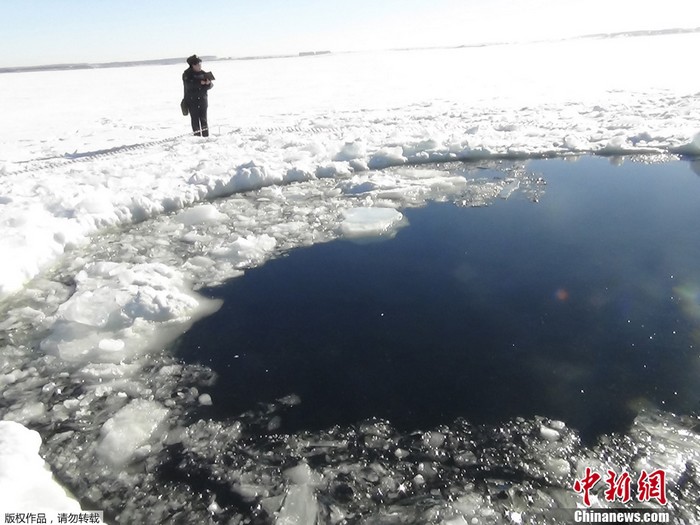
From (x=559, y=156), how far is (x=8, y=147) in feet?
39.7

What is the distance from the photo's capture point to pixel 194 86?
1022 cm

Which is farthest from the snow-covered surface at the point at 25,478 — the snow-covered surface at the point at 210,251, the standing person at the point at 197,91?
the standing person at the point at 197,91

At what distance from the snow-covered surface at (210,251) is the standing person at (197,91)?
1.84 ft

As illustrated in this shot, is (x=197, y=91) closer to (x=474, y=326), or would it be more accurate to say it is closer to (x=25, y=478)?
(x=474, y=326)

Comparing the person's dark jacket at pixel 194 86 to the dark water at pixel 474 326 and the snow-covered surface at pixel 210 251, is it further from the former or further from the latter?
the dark water at pixel 474 326

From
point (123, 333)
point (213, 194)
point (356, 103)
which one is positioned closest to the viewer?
point (123, 333)

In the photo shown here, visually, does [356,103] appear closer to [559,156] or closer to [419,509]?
[559,156]

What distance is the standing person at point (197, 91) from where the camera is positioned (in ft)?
32.8

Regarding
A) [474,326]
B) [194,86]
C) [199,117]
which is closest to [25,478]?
[474,326]

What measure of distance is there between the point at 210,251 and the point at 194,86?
6.16 metres

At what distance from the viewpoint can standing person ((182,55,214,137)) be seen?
9992 mm

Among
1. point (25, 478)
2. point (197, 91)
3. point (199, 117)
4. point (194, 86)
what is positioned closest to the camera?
point (25, 478)

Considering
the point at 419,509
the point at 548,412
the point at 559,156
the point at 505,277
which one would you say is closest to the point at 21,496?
the point at 419,509

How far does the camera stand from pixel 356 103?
16.8 meters
